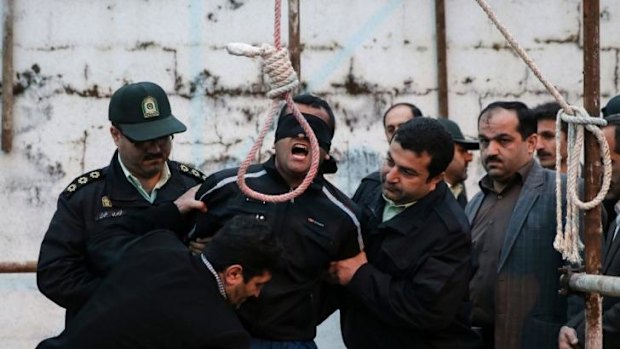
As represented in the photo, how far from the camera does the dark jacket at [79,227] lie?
15.4 feet

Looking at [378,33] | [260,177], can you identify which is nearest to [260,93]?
[378,33]

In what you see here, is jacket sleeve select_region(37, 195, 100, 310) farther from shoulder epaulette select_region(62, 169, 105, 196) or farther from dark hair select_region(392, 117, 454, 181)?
dark hair select_region(392, 117, 454, 181)

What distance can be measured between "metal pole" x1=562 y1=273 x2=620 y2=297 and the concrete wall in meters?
3.30

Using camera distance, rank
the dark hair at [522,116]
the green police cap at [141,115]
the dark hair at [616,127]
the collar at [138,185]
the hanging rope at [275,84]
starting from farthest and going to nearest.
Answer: the dark hair at [522,116], the dark hair at [616,127], the collar at [138,185], the green police cap at [141,115], the hanging rope at [275,84]

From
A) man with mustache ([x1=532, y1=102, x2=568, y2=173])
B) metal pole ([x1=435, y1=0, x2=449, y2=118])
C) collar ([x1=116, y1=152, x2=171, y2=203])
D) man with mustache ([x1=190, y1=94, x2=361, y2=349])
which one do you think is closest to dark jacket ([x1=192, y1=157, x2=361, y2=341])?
man with mustache ([x1=190, y1=94, x2=361, y2=349])

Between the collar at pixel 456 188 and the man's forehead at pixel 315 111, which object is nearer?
the man's forehead at pixel 315 111

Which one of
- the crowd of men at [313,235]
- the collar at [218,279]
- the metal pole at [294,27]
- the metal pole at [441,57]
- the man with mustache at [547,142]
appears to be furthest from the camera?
the metal pole at [441,57]

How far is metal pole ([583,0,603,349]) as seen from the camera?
4.50 metres

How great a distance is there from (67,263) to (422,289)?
4.27ft

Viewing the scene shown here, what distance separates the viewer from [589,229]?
14.9 ft

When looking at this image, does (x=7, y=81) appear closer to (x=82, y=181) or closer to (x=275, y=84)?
(x=82, y=181)

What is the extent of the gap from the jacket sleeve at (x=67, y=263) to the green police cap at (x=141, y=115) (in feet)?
1.16

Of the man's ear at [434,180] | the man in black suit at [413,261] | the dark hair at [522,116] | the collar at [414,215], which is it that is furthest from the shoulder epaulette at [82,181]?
the dark hair at [522,116]

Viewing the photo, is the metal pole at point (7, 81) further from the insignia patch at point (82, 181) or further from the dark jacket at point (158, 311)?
the dark jacket at point (158, 311)
